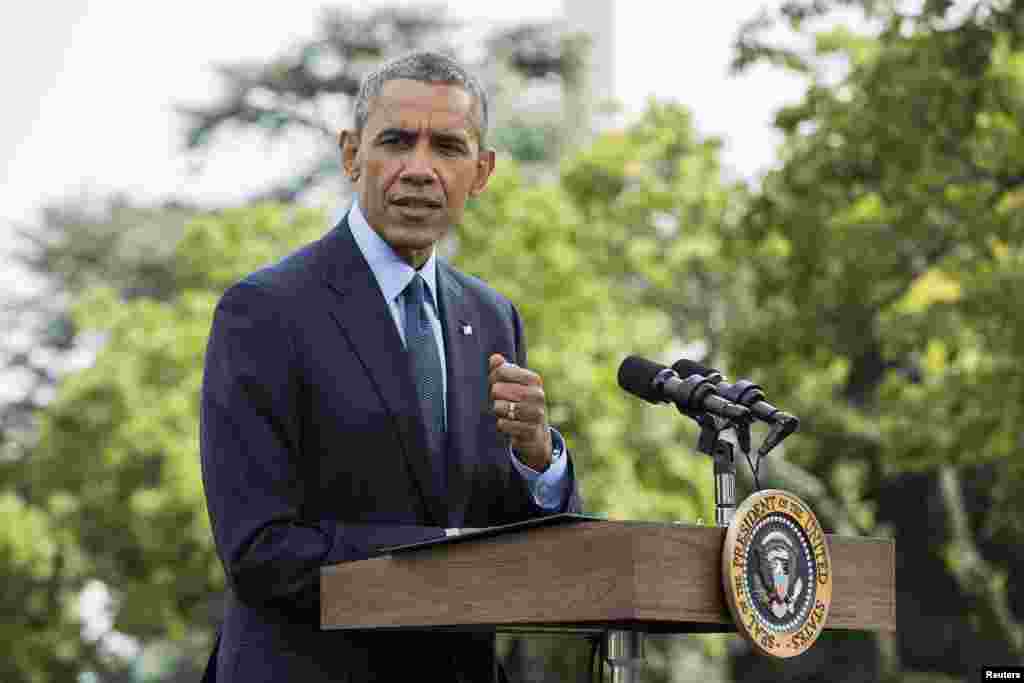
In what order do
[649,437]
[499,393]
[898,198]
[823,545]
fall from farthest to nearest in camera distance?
[649,437] < [898,198] < [499,393] < [823,545]

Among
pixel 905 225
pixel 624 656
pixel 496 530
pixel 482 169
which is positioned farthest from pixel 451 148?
pixel 905 225

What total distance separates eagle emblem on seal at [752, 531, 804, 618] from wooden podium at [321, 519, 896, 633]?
0.26ft

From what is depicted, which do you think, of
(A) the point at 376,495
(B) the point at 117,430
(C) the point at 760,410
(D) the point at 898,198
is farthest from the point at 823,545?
(B) the point at 117,430

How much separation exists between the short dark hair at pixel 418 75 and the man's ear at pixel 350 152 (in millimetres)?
36

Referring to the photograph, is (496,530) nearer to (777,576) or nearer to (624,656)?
(624,656)

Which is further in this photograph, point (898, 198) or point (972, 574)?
point (972, 574)


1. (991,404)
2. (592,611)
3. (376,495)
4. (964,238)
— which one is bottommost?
(592,611)

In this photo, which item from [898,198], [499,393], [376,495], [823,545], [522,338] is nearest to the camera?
[823,545]

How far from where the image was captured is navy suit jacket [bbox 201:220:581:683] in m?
3.40

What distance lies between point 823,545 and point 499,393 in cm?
66

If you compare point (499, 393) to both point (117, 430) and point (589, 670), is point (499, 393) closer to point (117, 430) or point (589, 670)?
point (589, 670)

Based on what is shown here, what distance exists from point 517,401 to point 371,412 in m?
0.35

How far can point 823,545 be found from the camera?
3096 millimetres

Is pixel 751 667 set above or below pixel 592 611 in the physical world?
above
